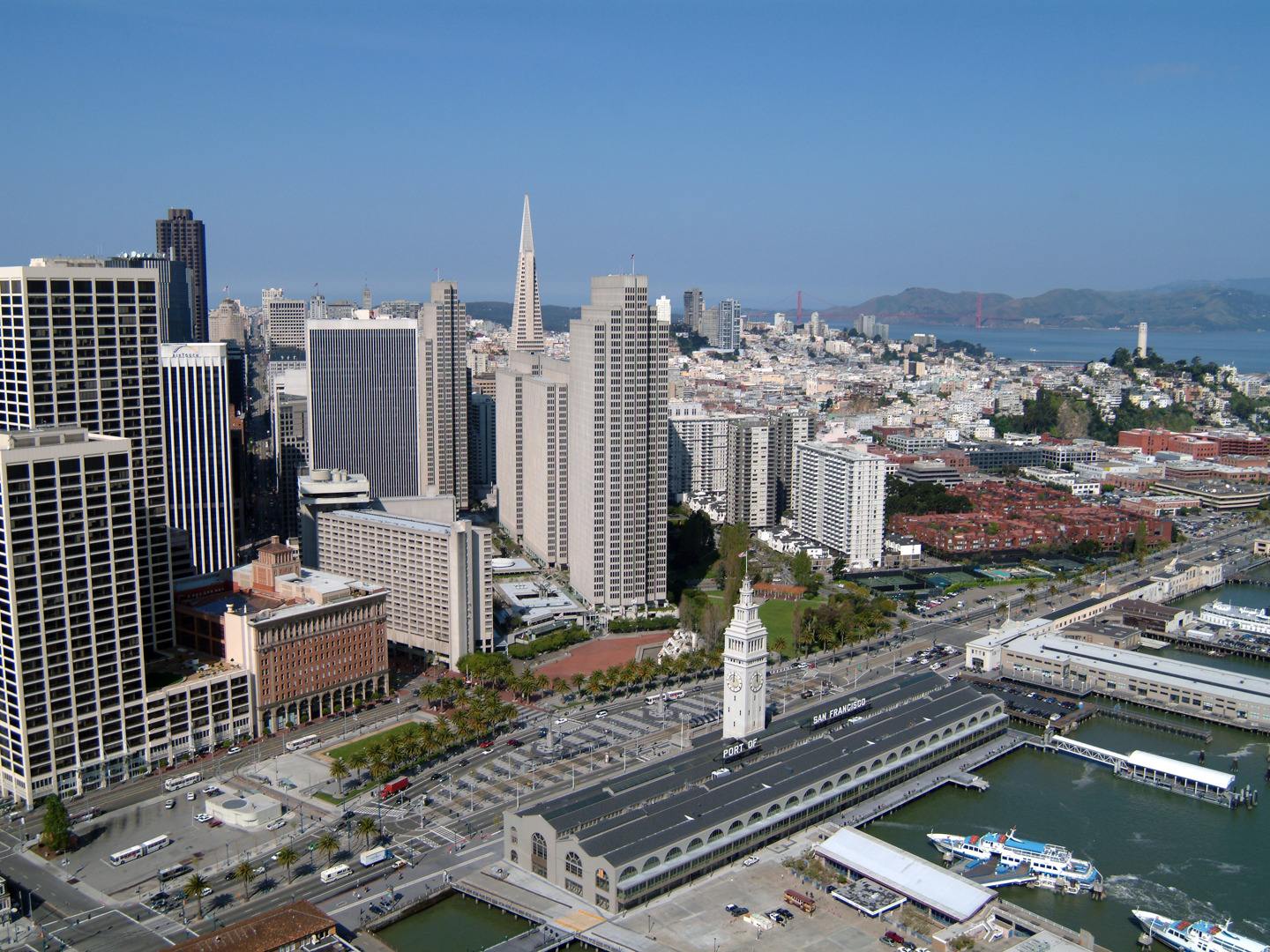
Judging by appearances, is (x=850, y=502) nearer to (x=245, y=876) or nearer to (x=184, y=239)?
(x=245, y=876)

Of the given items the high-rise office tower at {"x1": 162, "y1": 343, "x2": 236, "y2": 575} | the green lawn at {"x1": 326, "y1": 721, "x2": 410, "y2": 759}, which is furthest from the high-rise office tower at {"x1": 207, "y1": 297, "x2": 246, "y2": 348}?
the green lawn at {"x1": 326, "y1": 721, "x2": 410, "y2": 759}

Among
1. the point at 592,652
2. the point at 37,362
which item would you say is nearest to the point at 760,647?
the point at 592,652

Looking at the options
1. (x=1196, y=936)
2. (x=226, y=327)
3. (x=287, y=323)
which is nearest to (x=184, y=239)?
(x=226, y=327)

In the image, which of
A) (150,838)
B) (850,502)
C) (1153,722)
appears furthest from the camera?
(850,502)

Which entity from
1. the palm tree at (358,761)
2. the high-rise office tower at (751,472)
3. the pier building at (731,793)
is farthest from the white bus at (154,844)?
the high-rise office tower at (751,472)

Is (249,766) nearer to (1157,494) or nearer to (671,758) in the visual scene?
(671,758)
